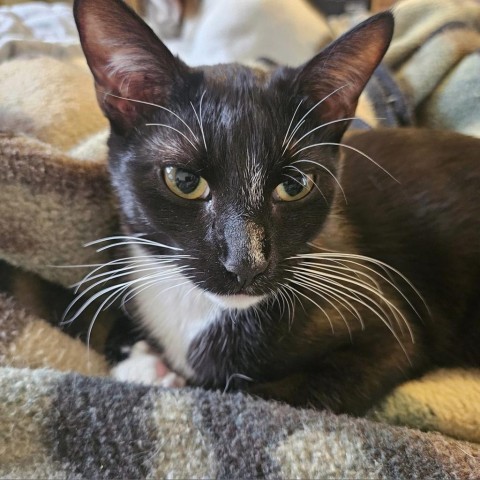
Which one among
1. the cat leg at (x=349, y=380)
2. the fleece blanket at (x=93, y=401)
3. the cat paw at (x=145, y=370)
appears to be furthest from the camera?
the cat paw at (x=145, y=370)

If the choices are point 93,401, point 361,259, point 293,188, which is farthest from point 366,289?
point 93,401

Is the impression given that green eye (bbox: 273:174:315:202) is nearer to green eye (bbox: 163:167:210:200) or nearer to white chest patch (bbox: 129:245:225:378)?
green eye (bbox: 163:167:210:200)

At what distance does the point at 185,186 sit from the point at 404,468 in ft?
1.60

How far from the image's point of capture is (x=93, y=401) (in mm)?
786

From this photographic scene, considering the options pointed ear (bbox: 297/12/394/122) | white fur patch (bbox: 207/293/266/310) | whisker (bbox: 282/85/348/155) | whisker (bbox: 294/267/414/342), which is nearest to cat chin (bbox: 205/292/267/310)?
white fur patch (bbox: 207/293/266/310)

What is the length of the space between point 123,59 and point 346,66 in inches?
14.0

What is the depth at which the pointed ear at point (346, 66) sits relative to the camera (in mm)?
880

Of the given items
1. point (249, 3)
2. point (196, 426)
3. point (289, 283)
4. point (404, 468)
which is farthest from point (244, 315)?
point (249, 3)

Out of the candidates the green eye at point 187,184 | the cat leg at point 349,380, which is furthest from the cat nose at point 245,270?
the cat leg at point 349,380

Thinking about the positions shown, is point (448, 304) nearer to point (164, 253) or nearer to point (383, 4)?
point (164, 253)

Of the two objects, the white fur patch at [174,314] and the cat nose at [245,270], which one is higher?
the cat nose at [245,270]

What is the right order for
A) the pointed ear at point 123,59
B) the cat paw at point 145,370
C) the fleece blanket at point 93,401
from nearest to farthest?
the fleece blanket at point 93,401 → the pointed ear at point 123,59 → the cat paw at point 145,370

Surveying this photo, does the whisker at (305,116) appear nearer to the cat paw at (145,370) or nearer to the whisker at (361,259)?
the whisker at (361,259)

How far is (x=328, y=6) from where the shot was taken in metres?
2.27
